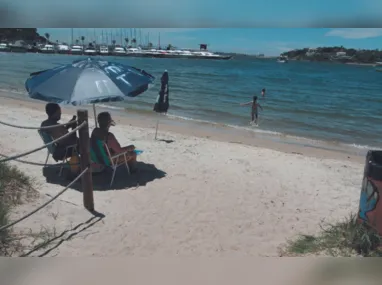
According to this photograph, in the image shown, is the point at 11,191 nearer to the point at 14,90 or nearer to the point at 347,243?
the point at 347,243

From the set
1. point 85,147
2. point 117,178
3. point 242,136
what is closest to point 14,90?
point 242,136

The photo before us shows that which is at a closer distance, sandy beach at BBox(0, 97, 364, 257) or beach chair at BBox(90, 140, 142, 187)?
sandy beach at BBox(0, 97, 364, 257)

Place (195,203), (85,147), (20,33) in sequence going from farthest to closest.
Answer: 1. (195,203)
2. (85,147)
3. (20,33)

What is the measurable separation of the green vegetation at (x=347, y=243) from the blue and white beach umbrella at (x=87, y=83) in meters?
3.04

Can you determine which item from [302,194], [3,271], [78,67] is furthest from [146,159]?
[3,271]

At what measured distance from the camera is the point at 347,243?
3.25m

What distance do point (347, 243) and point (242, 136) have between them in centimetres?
876

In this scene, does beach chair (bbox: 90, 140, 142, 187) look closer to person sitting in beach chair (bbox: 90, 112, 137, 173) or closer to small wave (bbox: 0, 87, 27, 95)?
person sitting in beach chair (bbox: 90, 112, 137, 173)

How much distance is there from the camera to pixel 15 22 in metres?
0.78

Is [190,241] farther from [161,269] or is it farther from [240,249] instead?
[161,269]

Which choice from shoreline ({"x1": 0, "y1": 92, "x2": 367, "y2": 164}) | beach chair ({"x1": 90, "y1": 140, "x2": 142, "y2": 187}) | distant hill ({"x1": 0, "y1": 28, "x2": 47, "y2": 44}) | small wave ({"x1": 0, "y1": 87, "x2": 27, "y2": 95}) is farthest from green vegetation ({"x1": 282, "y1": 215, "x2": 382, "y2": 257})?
small wave ({"x1": 0, "y1": 87, "x2": 27, "y2": 95})

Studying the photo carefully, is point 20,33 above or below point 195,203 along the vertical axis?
above

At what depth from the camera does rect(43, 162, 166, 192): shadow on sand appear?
574 centimetres

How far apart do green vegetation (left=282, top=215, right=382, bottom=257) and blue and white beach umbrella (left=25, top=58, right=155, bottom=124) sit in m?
3.04
